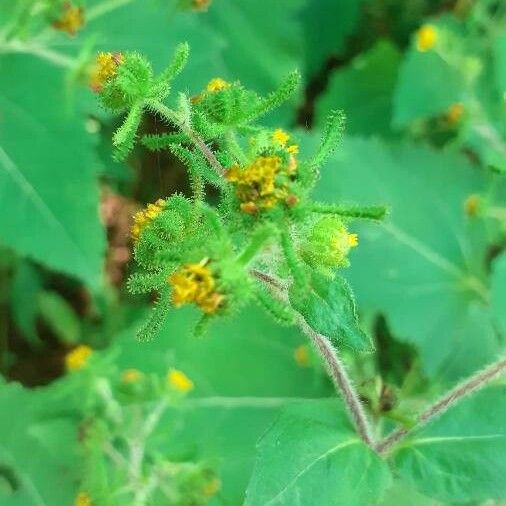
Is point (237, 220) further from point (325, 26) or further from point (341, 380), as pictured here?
point (325, 26)

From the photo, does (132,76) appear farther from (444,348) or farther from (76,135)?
(444,348)

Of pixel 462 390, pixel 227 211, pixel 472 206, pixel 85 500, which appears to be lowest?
pixel 462 390

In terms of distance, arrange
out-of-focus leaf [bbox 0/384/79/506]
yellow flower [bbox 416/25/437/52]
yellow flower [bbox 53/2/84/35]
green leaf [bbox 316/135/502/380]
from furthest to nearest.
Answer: yellow flower [bbox 416/25/437/52] → green leaf [bbox 316/135/502/380] → out-of-focus leaf [bbox 0/384/79/506] → yellow flower [bbox 53/2/84/35]

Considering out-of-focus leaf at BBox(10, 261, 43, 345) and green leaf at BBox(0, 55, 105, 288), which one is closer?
green leaf at BBox(0, 55, 105, 288)

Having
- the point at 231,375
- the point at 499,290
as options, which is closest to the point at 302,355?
the point at 231,375

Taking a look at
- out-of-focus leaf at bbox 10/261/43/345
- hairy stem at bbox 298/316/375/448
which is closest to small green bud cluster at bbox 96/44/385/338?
hairy stem at bbox 298/316/375/448

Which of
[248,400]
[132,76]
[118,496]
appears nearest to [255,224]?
[132,76]

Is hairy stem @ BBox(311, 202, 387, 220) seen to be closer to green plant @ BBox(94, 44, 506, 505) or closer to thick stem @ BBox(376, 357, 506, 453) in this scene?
green plant @ BBox(94, 44, 506, 505)
